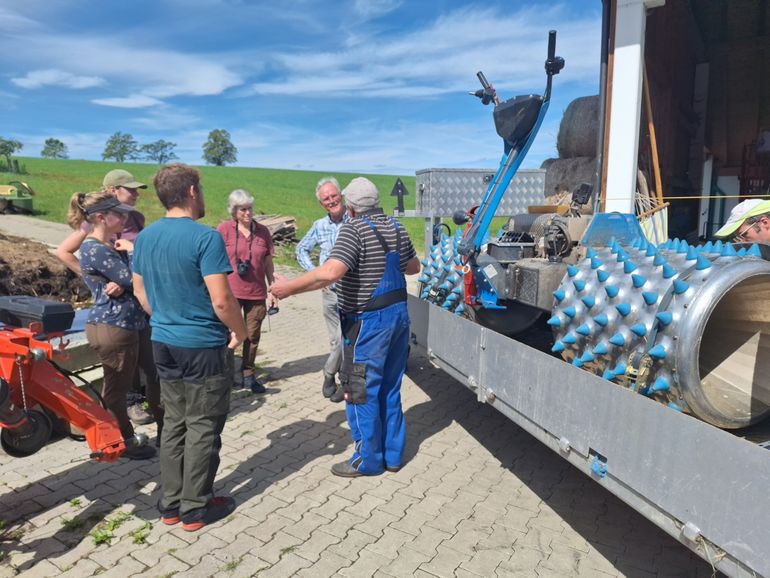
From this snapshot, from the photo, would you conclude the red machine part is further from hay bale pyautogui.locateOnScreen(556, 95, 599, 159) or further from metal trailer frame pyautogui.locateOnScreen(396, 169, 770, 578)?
hay bale pyautogui.locateOnScreen(556, 95, 599, 159)

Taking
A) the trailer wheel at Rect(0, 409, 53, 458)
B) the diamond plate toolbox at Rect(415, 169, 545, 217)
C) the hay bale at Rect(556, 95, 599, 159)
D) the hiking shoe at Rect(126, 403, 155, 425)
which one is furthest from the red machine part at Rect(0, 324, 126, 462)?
the hay bale at Rect(556, 95, 599, 159)

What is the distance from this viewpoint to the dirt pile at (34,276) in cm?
700

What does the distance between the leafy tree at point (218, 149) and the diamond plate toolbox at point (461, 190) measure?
336 ft

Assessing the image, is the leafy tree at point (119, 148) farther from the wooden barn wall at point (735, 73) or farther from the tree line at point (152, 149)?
the wooden barn wall at point (735, 73)

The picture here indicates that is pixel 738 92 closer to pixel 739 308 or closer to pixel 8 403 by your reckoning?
pixel 739 308

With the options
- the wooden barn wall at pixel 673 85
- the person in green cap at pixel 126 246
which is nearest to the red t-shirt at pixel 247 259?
the person in green cap at pixel 126 246

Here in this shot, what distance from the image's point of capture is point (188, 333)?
2.92m

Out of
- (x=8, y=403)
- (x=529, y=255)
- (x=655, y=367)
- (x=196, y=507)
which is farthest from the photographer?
(x=529, y=255)

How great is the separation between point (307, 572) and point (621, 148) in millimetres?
4573

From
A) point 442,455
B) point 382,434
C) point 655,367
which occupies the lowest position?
point 442,455

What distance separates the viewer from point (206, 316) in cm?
294

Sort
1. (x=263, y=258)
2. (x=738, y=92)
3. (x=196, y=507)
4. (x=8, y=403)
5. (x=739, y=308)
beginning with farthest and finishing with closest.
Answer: (x=738, y=92), (x=263, y=258), (x=196, y=507), (x=739, y=308), (x=8, y=403)

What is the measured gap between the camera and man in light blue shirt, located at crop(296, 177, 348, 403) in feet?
16.1

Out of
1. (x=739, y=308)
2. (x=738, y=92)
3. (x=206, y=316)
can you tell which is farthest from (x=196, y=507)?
(x=738, y=92)
